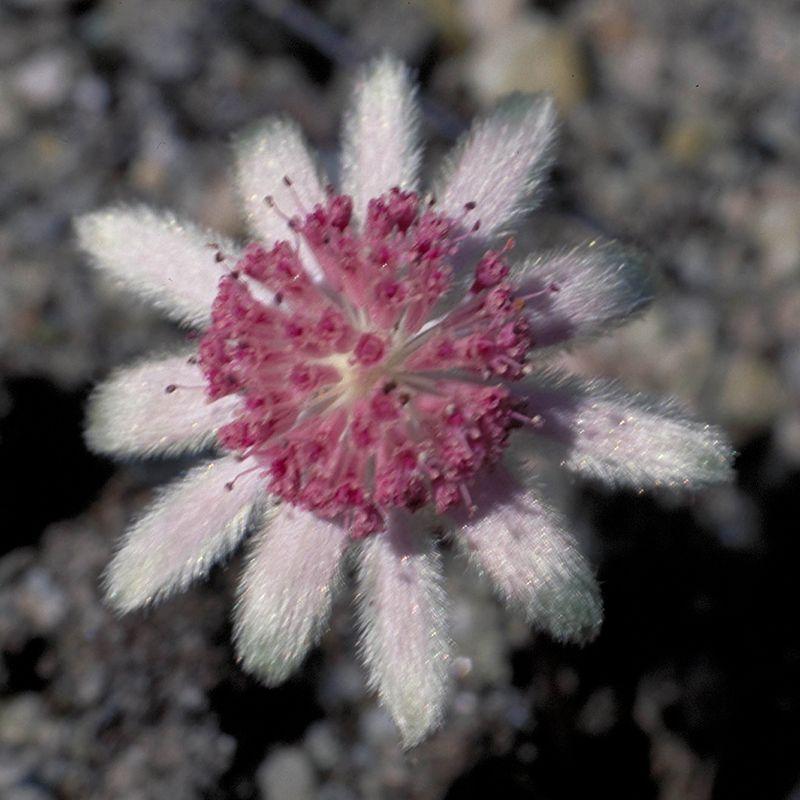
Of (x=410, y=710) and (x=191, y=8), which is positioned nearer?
(x=410, y=710)

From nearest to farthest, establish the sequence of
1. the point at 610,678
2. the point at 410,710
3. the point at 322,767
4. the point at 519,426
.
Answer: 1. the point at 410,710
2. the point at 519,426
3. the point at 322,767
4. the point at 610,678

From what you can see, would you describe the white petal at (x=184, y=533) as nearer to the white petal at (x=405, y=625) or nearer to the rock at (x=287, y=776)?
the white petal at (x=405, y=625)

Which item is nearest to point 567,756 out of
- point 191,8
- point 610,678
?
point 610,678

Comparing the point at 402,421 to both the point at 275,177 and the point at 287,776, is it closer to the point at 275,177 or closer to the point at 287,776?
the point at 275,177

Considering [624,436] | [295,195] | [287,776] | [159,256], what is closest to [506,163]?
[295,195]

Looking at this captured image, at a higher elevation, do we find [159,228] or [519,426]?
[159,228]

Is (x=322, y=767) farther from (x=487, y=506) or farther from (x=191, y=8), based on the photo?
(x=191, y=8)

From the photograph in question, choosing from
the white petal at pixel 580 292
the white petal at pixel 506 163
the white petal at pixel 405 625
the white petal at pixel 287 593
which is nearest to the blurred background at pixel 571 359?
the white petal at pixel 405 625
